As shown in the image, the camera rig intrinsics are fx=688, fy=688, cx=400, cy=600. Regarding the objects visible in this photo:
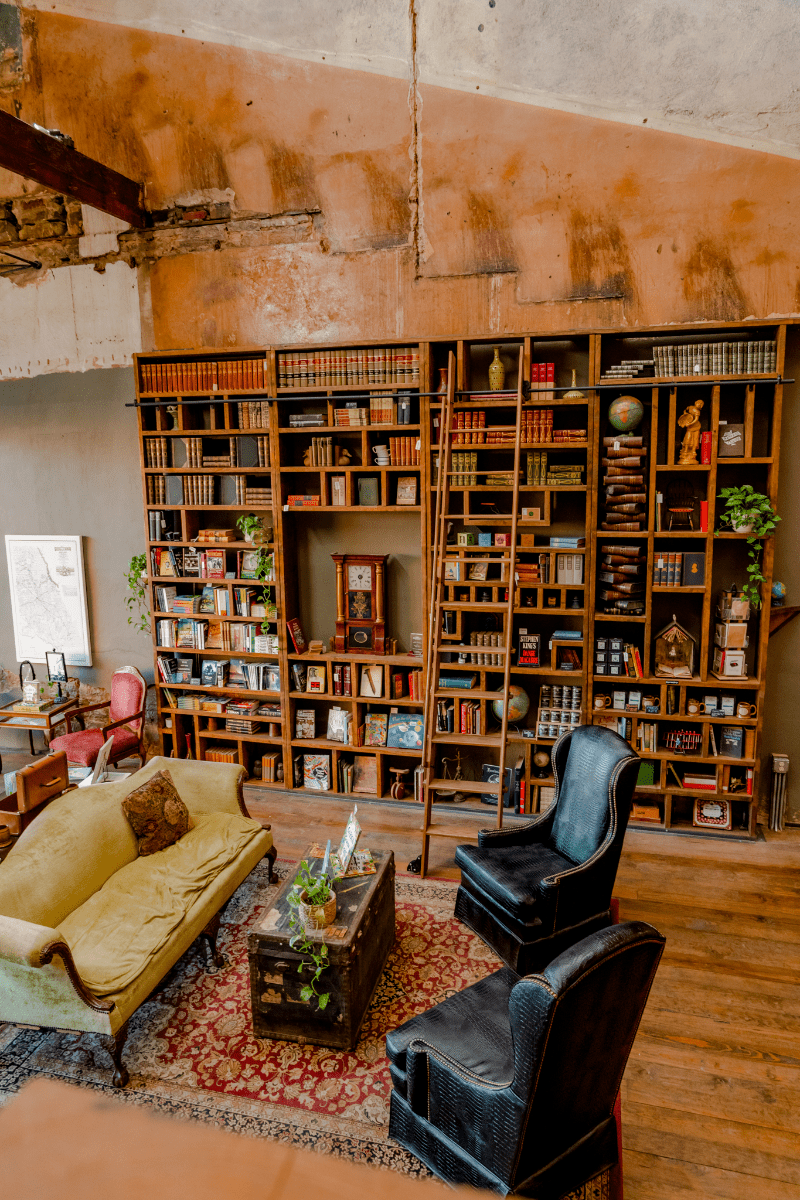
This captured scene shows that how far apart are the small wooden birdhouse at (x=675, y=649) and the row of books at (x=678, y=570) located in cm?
31

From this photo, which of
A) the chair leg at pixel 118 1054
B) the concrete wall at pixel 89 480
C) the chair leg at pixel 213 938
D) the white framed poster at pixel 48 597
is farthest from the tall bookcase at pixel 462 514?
the chair leg at pixel 118 1054

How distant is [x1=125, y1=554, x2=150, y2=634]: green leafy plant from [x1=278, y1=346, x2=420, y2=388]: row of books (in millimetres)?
1922

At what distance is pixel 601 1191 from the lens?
242 centimetres

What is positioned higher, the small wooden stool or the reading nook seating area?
the reading nook seating area

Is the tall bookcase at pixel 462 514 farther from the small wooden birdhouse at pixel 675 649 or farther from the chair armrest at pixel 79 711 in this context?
the chair armrest at pixel 79 711

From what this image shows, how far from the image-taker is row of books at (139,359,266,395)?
17.2 feet

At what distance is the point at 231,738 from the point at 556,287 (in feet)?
13.8

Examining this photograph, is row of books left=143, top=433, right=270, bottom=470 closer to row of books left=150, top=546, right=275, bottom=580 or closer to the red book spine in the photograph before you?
row of books left=150, top=546, right=275, bottom=580

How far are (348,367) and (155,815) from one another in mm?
3316

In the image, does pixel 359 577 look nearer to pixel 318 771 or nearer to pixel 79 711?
pixel 318 771

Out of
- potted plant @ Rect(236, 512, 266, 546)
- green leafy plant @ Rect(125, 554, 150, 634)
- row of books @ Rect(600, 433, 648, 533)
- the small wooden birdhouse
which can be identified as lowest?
the small wooden birdhouse

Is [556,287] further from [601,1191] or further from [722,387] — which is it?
[601,1191]

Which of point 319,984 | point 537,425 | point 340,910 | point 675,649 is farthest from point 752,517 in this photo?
point 319,984

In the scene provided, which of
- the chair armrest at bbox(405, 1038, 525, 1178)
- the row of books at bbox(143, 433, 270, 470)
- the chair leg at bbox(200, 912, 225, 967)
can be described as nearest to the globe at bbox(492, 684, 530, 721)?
the chair leg at bbox(200, 912, 225, 967)
